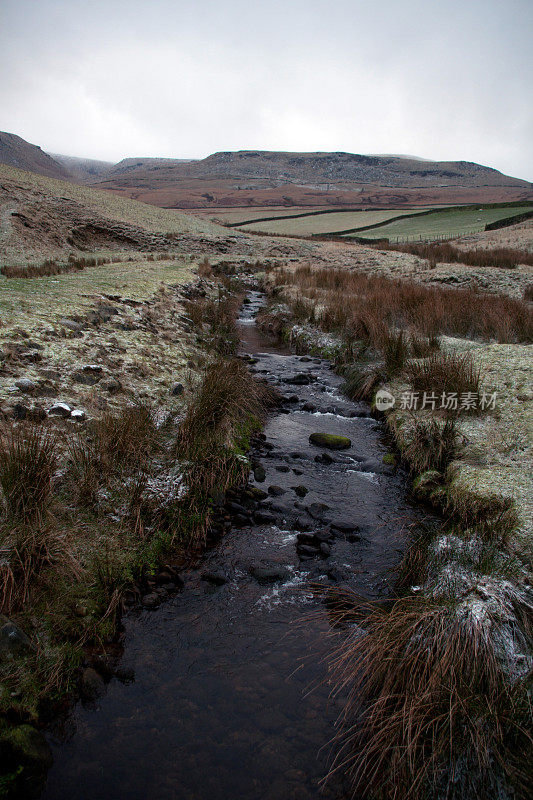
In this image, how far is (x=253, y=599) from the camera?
3.84 m

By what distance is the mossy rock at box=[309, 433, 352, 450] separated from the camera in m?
6.70

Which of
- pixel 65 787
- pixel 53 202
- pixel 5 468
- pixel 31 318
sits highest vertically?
pixel 53 202

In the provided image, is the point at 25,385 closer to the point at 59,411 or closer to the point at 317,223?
the point at 59,411

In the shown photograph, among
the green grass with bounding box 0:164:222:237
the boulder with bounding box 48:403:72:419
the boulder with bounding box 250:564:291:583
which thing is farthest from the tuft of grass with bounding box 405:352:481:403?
the green grass with bounding box 0:164:222:237

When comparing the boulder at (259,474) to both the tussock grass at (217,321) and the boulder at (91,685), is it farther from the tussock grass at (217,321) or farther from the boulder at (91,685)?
the tussock grass at (217,321)

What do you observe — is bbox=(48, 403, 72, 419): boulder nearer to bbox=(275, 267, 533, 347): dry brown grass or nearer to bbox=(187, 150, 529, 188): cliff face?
bbox=(275, 267, 533, 347): dry brown grass

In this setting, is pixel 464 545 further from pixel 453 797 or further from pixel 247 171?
pixel 247 171

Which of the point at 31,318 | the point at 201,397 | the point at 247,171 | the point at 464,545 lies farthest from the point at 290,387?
the point at 247,171

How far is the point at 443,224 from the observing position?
1957 inches

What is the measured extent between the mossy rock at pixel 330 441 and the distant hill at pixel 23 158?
7687 inches

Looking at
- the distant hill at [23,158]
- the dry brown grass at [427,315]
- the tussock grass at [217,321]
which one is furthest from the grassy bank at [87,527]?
the distant hill at [23,158]

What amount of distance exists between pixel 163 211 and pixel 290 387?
124ft

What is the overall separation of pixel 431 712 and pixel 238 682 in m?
1.34

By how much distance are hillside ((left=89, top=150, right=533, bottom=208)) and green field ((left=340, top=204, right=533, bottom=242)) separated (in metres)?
36.1
